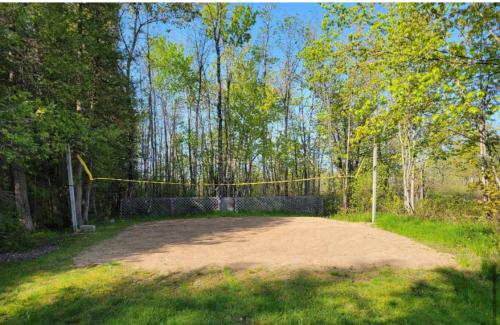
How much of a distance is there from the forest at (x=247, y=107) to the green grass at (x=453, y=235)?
1.91ft

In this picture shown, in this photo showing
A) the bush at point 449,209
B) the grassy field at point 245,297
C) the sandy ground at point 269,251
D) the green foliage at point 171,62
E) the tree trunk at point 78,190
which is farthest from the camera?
the green foliage at point 171,62

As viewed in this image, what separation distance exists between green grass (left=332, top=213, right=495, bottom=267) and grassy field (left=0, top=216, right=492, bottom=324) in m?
0.78

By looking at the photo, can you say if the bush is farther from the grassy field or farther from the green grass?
the grassy field

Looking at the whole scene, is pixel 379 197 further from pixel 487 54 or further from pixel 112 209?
pixel 112 209

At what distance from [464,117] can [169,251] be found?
27.7 ft

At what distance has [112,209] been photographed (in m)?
16.5

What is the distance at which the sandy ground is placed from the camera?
14.1 ft

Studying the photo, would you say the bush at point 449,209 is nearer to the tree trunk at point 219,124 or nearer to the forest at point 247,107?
the forest at point 247,107

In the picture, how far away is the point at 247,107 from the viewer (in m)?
19.5

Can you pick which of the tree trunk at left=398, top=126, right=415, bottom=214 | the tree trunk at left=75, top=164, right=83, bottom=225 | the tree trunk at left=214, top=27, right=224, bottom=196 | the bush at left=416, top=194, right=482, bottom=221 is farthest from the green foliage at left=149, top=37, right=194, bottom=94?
the bush at left=416, top=194, right=482, bottom=221

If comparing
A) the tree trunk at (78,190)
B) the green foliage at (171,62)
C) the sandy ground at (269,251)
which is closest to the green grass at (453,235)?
the sandy ground at (269,251)

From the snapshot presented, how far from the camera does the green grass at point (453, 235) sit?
4.54 m

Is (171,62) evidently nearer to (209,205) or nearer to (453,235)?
(209,205)

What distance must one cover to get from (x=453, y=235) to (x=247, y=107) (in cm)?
1529
